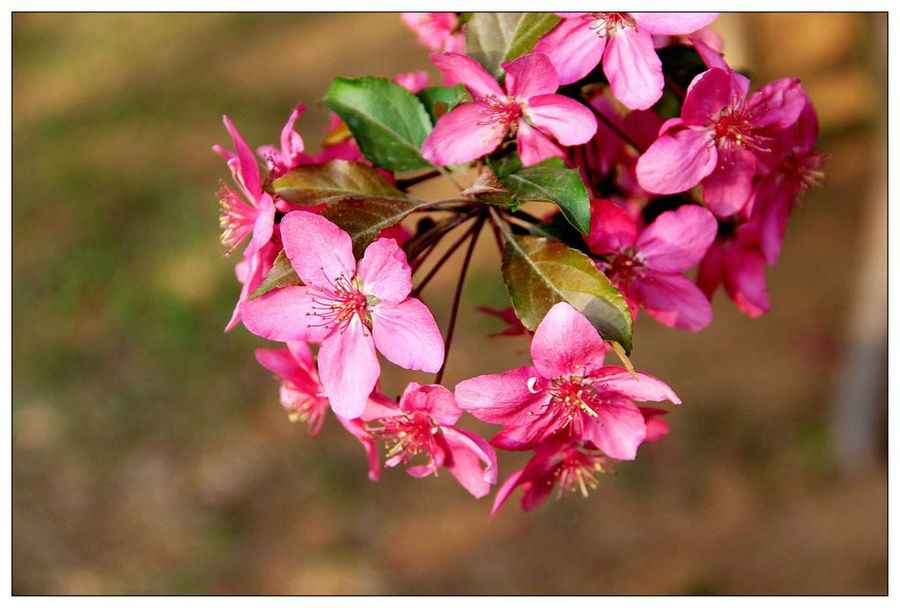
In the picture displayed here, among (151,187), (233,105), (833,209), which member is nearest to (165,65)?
(233,105)

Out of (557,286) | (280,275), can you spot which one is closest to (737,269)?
(557,286)

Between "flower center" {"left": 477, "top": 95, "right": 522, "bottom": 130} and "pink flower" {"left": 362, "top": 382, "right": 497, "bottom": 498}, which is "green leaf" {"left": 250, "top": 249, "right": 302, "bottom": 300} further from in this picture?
"flower center" {"left": 477, "top": 95, "right": 522, "bottom": 130}

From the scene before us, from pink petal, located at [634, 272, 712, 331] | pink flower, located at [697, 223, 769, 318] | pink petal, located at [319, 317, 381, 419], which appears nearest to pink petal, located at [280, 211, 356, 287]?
pink petal, located at [319, 317, 381, 419]

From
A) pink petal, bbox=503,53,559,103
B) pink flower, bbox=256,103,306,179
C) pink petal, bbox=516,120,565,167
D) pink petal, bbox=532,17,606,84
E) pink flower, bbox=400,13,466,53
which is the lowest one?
pink flower, bbox=256,103,306,179

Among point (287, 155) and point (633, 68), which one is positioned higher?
point (633, 68)

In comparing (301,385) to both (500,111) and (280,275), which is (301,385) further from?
(500,111)

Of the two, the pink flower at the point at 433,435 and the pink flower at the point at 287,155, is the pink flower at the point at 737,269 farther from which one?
the pink flower at the point at 287,155

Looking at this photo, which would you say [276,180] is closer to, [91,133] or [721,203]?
[721,203]
